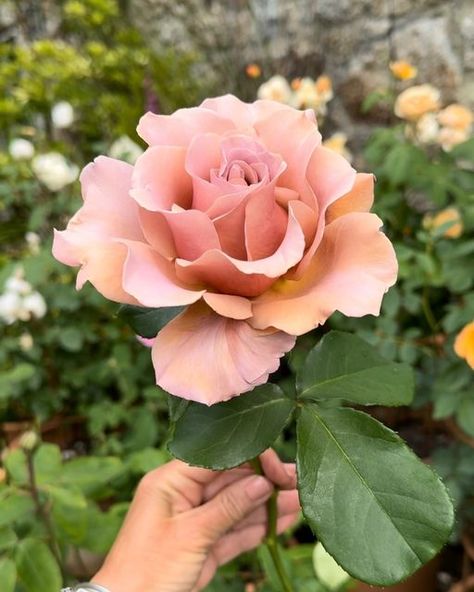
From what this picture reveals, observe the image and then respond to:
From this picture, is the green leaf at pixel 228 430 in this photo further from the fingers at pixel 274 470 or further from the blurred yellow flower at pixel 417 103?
the blurred yellow flower at pixel 417 103

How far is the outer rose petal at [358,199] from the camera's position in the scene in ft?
1.31

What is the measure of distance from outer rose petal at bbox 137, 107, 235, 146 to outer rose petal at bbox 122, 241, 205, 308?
0.08m

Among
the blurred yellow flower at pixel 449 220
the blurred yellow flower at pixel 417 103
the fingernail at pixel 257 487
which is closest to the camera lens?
the fingernail at pixel 257 487

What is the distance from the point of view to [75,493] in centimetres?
77

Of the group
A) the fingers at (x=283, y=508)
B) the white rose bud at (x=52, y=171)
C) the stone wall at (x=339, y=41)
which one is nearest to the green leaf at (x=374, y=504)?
the fingers at (x=283, y=508)

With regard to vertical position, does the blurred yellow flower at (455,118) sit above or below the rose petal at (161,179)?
below

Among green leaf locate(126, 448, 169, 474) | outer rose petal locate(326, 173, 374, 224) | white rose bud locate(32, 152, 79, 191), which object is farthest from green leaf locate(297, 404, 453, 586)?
white rose bud locate(32, 152, 79, 191)

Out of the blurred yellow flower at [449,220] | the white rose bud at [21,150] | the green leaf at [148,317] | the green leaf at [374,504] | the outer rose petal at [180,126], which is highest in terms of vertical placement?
the outer rose petal at [180,126]

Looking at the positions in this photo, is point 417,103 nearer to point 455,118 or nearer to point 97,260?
point 455,118

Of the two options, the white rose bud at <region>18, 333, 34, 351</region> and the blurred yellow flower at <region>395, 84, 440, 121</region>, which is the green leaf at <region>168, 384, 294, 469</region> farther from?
the white rose bud at <region>18, 333, 34, 351</region>

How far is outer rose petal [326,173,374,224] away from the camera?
399 millimetres

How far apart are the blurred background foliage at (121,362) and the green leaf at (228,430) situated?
0.27 meters

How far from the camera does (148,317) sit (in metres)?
0.42

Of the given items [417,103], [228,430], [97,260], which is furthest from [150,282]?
[417,103]
